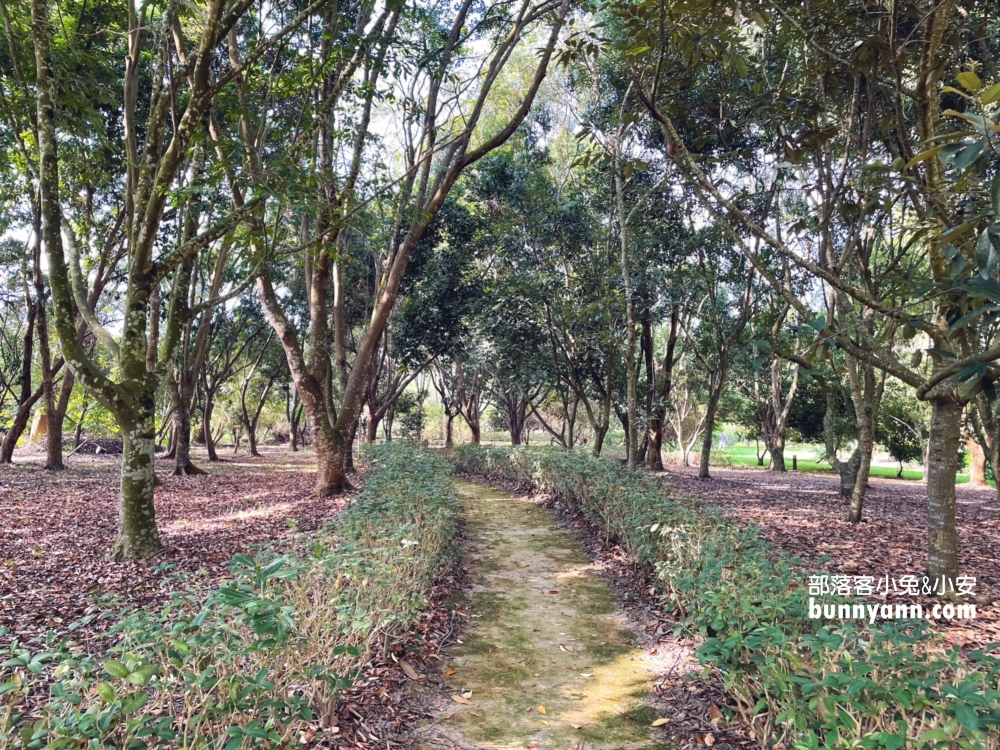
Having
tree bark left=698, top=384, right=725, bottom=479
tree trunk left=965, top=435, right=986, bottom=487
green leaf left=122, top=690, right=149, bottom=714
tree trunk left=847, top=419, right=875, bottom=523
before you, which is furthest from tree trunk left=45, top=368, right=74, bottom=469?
tree trunk left=965, top=435, right=986, bottom=487

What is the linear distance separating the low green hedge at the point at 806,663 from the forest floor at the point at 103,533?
2.78 meters

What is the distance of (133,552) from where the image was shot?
5.41 meters

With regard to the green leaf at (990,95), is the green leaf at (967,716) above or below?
below

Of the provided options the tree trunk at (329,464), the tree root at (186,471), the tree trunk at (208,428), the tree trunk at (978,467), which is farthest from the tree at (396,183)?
the tree trunk at (978,467)

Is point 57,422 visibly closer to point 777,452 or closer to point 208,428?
point 208,428

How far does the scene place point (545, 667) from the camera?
4055 millimetres

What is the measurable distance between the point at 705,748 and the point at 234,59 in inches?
354

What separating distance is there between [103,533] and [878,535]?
30.2 feet

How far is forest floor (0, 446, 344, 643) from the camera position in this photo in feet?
14.1

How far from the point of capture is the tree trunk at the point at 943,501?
4.44 metres

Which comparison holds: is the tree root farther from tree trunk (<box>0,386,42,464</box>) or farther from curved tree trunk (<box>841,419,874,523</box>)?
curved tree trunk (<box>841,419,874,523</box>)

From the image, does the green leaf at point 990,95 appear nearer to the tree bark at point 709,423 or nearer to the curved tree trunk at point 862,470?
the curved tree trunk at point 862,470

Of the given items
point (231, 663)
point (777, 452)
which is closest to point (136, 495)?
point (231, 663)

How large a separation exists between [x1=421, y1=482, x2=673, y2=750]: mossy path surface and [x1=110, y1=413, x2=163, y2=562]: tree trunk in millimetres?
3147
